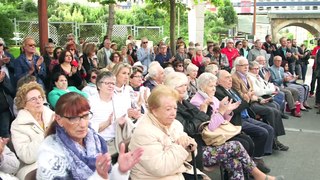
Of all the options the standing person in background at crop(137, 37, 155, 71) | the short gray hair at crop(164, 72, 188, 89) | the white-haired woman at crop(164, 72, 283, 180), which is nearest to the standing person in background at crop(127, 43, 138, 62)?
the standing person in background at crop(137, 37, 155, 71)

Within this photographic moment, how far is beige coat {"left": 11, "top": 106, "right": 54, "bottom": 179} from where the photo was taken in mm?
3242

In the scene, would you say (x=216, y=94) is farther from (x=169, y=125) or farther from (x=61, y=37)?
(x=61, y=37)

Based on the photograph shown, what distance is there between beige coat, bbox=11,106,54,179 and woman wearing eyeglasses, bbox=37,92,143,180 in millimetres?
771

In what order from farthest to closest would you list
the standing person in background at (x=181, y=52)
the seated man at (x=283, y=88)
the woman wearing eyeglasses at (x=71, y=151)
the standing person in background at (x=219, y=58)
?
the standing person in background at (x=219, y=58), the standing person in background at (x=181, y=52), the seated man at (x=283, y=88), the woman wearing eyeglasses at (x=71, y=151)

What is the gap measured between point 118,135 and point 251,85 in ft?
11.5

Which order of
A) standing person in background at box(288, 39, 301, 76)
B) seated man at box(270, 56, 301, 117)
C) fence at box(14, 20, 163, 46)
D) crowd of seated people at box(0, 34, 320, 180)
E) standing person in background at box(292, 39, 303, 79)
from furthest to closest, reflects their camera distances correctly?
fence at box(14, 20, 163, 46), standing person in background at box(292, 39, 303, 79), standing person in background at box(288, 39, 301, 76), seated man at box(270, 56, 301, 117), crowd of seated people at box(0, 34, 320, 180)

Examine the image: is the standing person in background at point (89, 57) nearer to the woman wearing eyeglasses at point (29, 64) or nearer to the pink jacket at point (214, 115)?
the woman wearing eyeglasses at point (29, 64)

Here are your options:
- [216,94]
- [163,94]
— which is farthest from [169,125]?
[216,94]

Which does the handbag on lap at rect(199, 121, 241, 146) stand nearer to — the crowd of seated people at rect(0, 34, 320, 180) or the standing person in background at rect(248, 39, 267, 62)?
the crowd of seated people at rect(0, 34, 320, 180)

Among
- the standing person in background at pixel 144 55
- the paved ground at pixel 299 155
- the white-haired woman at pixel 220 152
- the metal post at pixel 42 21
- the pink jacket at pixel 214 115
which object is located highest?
the metal post at pixel 42 21

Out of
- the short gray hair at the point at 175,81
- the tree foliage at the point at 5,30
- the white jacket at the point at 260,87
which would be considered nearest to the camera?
the short gray hair at the point at 175,81

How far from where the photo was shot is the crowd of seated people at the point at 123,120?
99.0 inches

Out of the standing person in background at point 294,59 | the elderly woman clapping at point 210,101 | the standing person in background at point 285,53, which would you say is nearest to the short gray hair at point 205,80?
the elderly woman clapping at point 210,101

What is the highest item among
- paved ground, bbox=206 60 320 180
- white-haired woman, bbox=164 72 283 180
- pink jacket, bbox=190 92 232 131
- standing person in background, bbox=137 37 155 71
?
standing person in background, bbox=137 37 155 71
